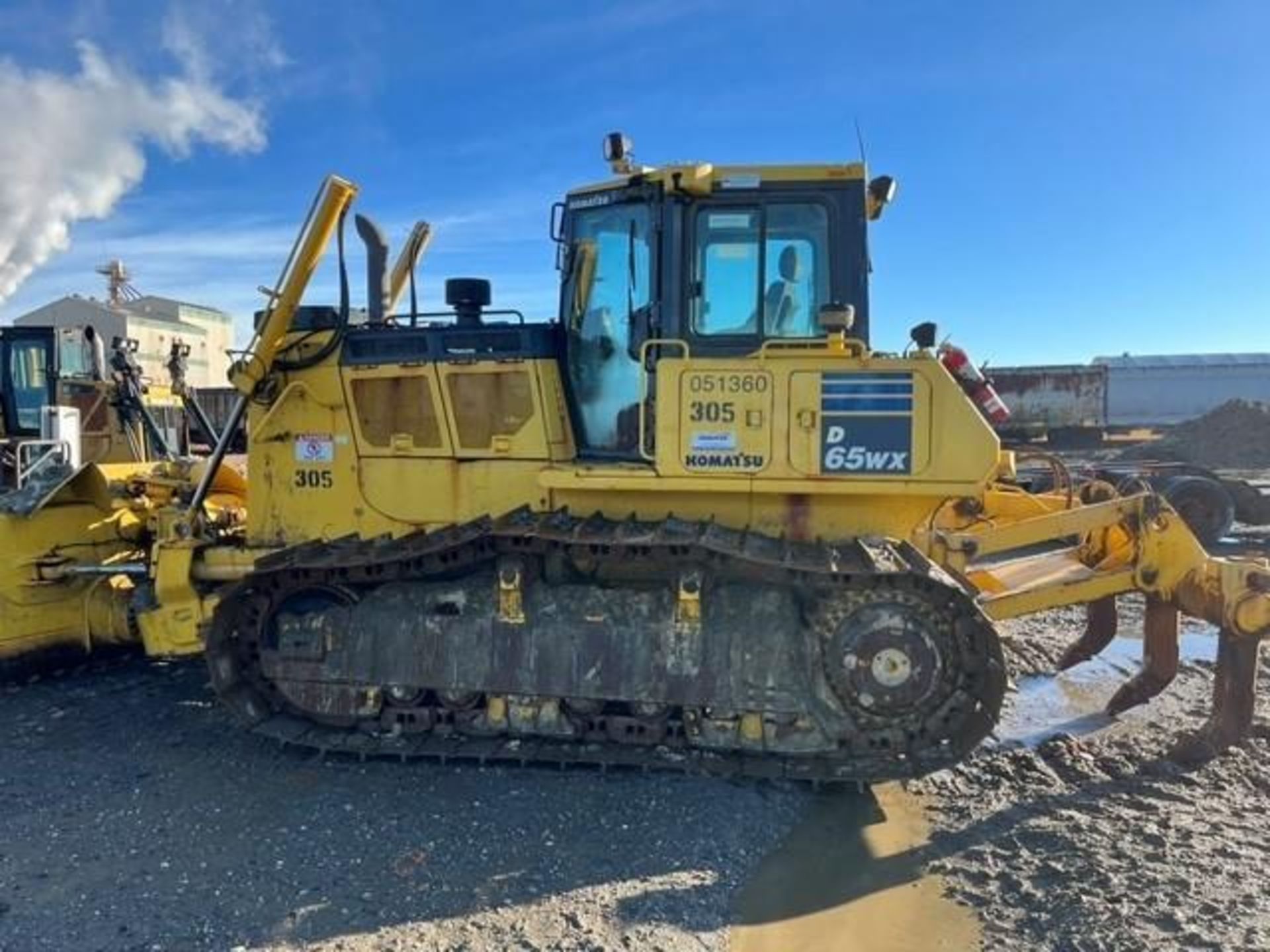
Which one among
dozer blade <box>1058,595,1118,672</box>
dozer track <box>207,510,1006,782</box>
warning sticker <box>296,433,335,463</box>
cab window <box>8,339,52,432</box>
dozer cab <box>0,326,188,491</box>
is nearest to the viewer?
dozer track <box>207,510,1006,782</box>

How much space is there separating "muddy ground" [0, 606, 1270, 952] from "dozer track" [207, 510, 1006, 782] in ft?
0.85

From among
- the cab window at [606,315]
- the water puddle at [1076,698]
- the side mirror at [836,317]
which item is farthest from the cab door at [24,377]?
the water puddle at [1076,698]

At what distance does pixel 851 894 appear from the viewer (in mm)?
4457

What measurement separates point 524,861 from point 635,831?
596 mm

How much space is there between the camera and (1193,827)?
4.96 meters

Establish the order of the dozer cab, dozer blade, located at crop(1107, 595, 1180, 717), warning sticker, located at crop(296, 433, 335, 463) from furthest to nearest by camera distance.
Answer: the dozer cab < dozer blade, located at crop(1107, 595, 1180, 717) < warning sticker, located at crop(296, 433, 335, 463)

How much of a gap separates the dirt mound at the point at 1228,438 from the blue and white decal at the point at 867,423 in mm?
20109

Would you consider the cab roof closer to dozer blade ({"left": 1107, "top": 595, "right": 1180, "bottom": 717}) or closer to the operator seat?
the operator seat

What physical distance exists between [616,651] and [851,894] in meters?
1.73

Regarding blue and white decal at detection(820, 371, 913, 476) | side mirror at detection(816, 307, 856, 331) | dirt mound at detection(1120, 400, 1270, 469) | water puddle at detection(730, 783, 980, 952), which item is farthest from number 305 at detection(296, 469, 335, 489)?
dirt mound at detection(1120, 400, 1270, 469)

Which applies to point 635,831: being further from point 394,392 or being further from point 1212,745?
point 1212,745

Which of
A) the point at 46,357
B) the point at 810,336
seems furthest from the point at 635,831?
the point at 46,357

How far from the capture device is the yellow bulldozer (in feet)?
16.9

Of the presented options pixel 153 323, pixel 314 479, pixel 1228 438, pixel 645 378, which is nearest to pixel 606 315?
pixel 645 378
